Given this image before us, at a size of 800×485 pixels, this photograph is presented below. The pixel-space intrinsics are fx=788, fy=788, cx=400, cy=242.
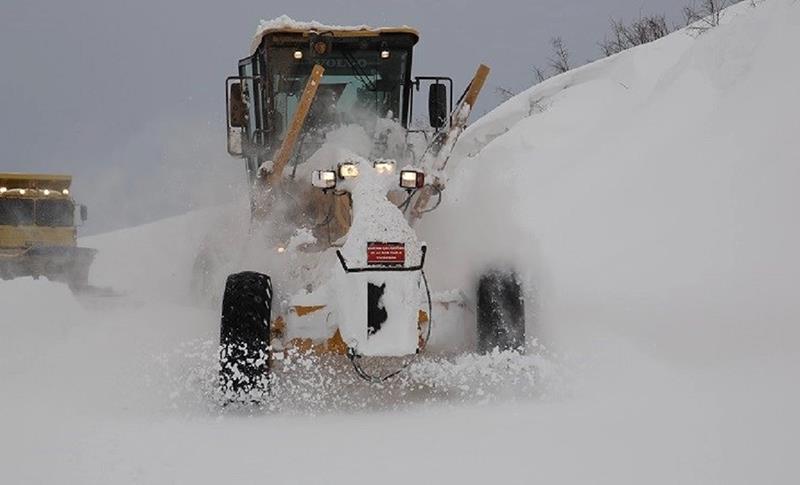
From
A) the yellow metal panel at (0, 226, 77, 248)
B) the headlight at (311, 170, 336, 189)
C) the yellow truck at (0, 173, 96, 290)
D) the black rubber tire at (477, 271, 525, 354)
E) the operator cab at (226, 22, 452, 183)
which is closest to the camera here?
the black rubber tire at (477, 271, 525, 354)

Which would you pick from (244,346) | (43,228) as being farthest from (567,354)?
(43,228)

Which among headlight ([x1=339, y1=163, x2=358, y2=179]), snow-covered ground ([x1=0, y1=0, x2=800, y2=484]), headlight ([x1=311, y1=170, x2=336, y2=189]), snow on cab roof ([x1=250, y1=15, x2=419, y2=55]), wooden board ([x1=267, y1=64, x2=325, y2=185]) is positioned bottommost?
snow-covered ground ([x1=0, y1=0, x2=800, y2=484])

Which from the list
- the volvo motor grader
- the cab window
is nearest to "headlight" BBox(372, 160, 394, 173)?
the volvo motor grader

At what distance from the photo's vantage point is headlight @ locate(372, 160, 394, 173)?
591 centimetres

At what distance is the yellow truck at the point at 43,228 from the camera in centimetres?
1585

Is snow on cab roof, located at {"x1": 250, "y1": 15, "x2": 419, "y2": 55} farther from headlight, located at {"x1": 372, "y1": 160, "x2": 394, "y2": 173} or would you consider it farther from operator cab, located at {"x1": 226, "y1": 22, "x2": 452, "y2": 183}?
headlight, located at {"x1": 372, "y1": 160, "x2": 394, "y2": 173}

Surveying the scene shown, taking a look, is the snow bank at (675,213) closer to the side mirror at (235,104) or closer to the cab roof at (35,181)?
the side mirror at (235,104)

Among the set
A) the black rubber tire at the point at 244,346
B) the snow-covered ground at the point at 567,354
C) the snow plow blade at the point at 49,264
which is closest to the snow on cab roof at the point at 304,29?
the snow-covered ground at the point at 567,354

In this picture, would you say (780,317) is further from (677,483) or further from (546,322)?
(677,483)

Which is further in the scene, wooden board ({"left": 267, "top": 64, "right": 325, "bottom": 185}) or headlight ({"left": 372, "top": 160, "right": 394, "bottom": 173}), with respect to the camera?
wooden board ({"left": 267, "top": 64, "right": 325, "bottom": 185})

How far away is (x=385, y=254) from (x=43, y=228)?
13.7m

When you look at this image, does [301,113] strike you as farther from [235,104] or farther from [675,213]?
[675,213]

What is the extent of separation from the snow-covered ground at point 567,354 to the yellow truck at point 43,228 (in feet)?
18.1

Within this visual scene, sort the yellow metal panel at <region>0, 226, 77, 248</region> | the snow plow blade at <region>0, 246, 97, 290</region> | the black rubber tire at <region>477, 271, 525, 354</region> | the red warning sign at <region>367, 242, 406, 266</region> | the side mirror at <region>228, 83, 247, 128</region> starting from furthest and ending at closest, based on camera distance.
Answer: the yellow metal panel at <region>0, 226, 77, 248</region>, the snow plow blade at <region>0, 246, 97, 290</region>, the side mirror at <region>228, 83, 247, 128</region>, the black rubber tire at <region>477, 271, 525, 354</region>, the red warning sign at <region>367, 242, 406, 266</region>
